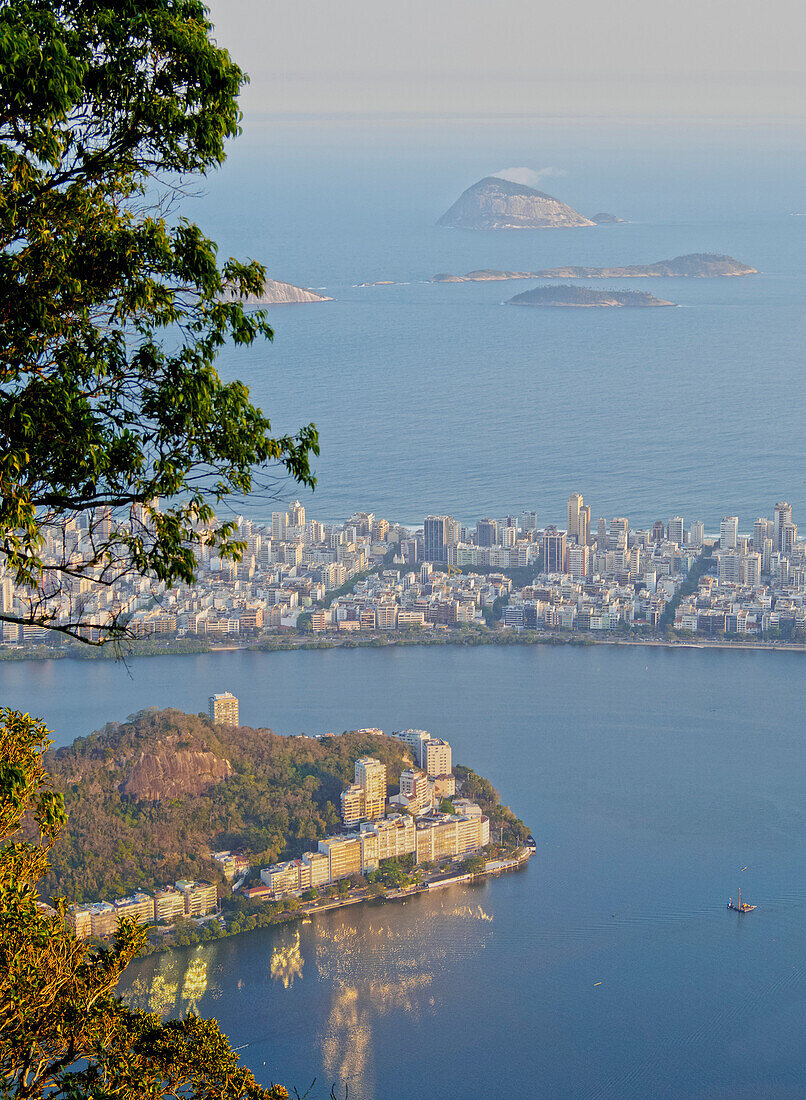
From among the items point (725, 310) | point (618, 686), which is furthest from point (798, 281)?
point (618, 686)

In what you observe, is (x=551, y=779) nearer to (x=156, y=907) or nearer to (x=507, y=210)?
(x=156, y=907)

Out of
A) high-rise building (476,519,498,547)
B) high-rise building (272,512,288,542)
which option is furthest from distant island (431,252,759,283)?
high-rise building (272,512,288,542)

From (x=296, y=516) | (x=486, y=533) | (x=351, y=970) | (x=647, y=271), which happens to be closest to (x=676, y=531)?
(x=486, y=533)

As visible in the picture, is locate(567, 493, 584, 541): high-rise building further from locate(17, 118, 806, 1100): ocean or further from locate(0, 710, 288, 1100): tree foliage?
locate(0, 710, 288, 1100): tree foliage

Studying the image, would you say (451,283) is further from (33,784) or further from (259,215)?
(33,784)

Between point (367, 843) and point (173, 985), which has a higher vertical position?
point (367, 843)

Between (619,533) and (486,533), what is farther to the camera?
(486,533)

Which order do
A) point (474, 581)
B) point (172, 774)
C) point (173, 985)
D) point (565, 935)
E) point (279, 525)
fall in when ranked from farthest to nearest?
point (279, 525)
point (474, 581)
point (172, 774)
point (565, 935)
point (173, 985)
